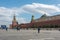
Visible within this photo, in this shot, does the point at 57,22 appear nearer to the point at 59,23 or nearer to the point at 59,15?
the point at 59,23

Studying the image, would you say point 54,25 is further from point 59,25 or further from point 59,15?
point 59,15

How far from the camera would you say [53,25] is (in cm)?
11488

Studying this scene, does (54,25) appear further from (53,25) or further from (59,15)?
(59,15)

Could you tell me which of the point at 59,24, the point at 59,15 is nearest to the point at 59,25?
the point at 59,24

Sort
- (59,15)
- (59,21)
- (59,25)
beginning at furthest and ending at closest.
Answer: (59,15)
(59,21)
(59,25)

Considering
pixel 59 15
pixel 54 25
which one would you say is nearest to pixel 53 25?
pixel 54 25

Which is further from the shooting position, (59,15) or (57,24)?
(59,15)

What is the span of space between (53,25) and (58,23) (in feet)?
10.8

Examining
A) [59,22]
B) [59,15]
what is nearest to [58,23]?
[59,22]

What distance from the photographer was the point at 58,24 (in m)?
113

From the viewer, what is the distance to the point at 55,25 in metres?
114

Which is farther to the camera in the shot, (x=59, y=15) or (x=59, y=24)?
(x=59, y=15)

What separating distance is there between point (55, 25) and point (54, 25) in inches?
29.9

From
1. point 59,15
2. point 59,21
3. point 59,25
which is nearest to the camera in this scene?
point 59,25
